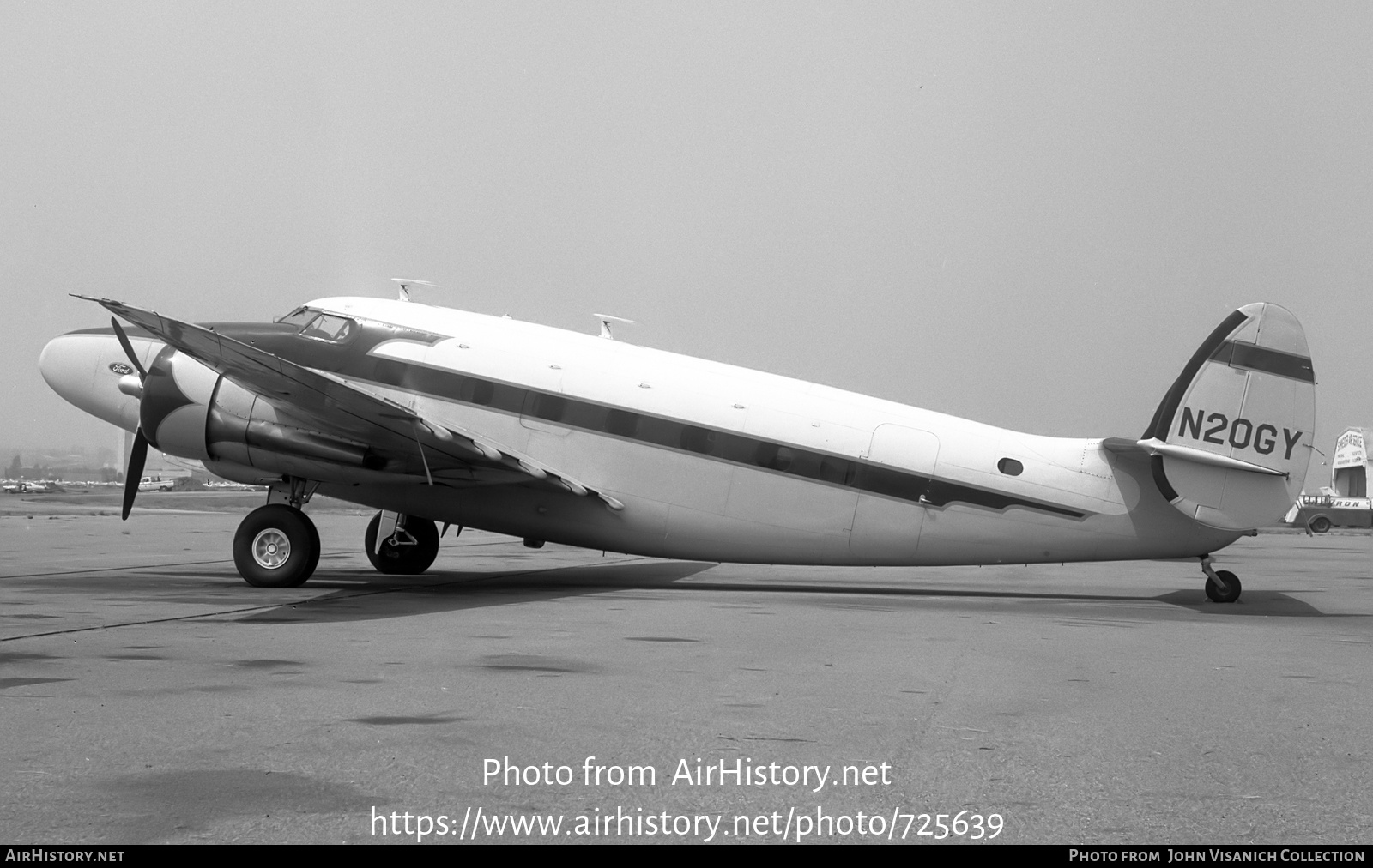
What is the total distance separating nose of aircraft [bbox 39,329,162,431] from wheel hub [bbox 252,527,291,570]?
11.5 ft

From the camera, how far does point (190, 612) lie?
12.1 m

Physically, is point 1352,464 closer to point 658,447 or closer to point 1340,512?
point 1340,512

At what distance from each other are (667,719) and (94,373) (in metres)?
13.9

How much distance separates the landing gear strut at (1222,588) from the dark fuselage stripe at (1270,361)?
9.07ft

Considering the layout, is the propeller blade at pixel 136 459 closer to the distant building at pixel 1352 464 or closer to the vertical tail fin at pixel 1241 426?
the vertical tail fin at pixel 1241 426

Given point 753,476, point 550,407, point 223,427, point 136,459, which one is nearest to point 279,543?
point 223,427

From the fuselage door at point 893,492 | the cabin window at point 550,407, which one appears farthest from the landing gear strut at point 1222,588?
the cabin window at point 550,407

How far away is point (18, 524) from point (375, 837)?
36737mm

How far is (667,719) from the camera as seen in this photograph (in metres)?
6.94

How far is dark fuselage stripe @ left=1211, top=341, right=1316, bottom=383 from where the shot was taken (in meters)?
15.7

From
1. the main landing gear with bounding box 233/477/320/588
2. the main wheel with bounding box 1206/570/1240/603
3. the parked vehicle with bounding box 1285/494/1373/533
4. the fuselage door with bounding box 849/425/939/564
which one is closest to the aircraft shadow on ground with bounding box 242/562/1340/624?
the main wheel with bounding box 1206/570/1240/603

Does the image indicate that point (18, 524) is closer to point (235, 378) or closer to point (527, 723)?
point (235, 378)

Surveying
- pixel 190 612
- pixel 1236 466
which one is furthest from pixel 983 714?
pixel 1236 466

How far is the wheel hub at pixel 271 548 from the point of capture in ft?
51.1
